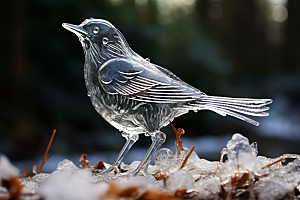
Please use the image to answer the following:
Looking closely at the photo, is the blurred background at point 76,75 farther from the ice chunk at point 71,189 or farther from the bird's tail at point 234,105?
the ice chunk at point 71,189

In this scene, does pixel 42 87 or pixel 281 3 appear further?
pixel 281 3

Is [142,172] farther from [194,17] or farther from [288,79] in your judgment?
[288,79]

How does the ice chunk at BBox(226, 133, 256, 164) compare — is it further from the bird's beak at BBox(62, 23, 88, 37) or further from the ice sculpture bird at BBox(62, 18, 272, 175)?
the bird's beak at BBox(62, 23, 88, 37)

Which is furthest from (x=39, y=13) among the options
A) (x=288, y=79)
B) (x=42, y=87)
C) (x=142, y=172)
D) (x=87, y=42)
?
(x=288, y=79)

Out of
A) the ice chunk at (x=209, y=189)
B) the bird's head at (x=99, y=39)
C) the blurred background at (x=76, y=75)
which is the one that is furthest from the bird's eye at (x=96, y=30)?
the blurred background at (x=76, y=75)

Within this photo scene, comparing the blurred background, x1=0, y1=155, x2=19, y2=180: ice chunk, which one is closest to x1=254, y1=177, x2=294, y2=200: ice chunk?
x1=0, y1=155, x2=19, y2=180: ice chunk

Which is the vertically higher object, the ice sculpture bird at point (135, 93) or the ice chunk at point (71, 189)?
the ice sculpture bird at point (135, 93)
